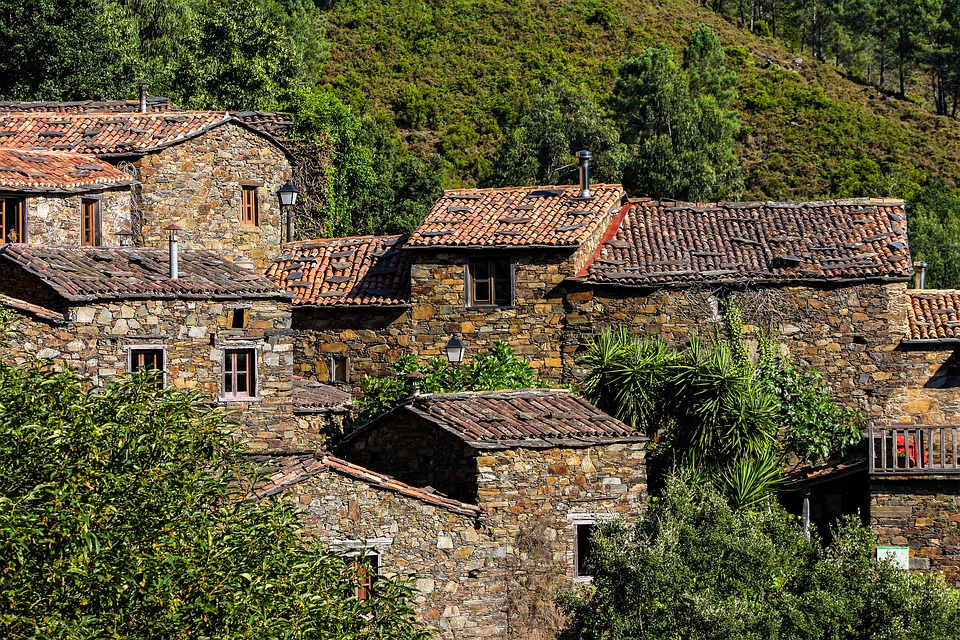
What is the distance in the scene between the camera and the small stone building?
2392 cm

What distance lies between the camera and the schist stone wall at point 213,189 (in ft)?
94.6

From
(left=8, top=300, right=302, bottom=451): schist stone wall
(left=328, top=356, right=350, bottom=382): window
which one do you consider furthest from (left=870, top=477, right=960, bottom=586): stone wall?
(left=328, top=356, right=350, bottom=382): window

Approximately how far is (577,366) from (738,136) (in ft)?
135

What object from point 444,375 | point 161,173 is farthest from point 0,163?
point 444,375

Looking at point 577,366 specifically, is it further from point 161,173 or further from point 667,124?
point 667,124

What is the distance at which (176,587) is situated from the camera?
11.9 m

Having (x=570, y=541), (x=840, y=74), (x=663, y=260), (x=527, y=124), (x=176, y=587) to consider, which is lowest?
(x=570, y=541)

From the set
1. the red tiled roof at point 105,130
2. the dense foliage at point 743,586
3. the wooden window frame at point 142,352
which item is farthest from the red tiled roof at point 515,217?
the dense foliage at point 743,586

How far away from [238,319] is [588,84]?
47183 mm

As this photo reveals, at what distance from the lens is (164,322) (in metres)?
25.2

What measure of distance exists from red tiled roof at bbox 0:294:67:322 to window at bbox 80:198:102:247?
3860 mm

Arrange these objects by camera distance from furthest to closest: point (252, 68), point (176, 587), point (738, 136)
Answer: point (738, 136)
point (252, 68)
point (176, 587)

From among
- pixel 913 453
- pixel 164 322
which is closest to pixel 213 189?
pixel 164 322

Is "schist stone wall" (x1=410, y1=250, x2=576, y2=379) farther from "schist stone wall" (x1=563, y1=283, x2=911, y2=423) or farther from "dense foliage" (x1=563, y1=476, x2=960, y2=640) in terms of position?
"dense foliage" (x1=563, y1=476, x2=960, y2=640)
